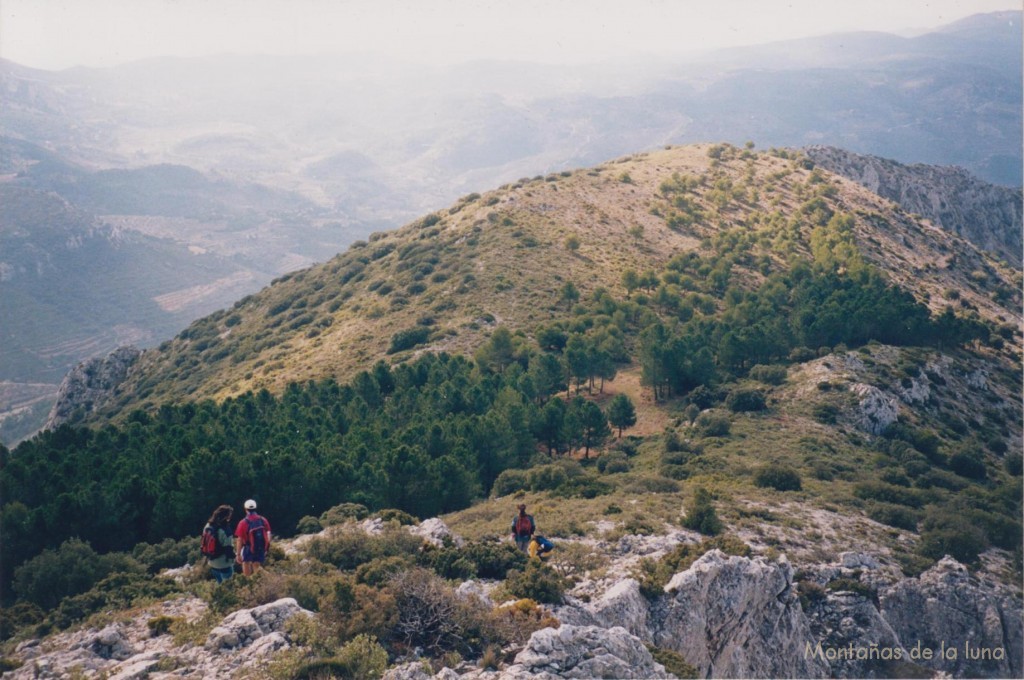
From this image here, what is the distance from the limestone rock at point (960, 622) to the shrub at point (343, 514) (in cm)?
2384

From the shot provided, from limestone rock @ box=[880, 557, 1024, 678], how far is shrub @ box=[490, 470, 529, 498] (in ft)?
69.5

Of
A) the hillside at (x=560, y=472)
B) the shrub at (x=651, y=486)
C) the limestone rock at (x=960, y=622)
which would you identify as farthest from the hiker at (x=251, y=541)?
the limestone rock at (x=960, y=622)

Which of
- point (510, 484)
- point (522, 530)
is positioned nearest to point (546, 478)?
point (510, 484)

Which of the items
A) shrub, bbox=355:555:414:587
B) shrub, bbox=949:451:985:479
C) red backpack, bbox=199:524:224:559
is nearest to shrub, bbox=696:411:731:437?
shrub, bbox=949:451:985:479

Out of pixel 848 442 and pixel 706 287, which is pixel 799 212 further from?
pixel 848 442

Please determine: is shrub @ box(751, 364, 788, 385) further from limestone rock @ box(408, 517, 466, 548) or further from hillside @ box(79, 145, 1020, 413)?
limestone rock @ box(408, 517, 466, 548)

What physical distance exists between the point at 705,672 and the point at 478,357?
55.2 m

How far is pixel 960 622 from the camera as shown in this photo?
112 ft

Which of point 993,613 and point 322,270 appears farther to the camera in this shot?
point 322,270

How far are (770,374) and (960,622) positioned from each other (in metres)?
39.6

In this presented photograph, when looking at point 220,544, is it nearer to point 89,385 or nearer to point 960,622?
point 960,622

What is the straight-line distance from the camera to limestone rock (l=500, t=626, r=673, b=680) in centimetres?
1908

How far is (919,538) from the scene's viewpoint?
4066cm

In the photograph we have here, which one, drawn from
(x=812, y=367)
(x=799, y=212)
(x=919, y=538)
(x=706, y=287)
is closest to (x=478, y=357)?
(x=812, y=367)
